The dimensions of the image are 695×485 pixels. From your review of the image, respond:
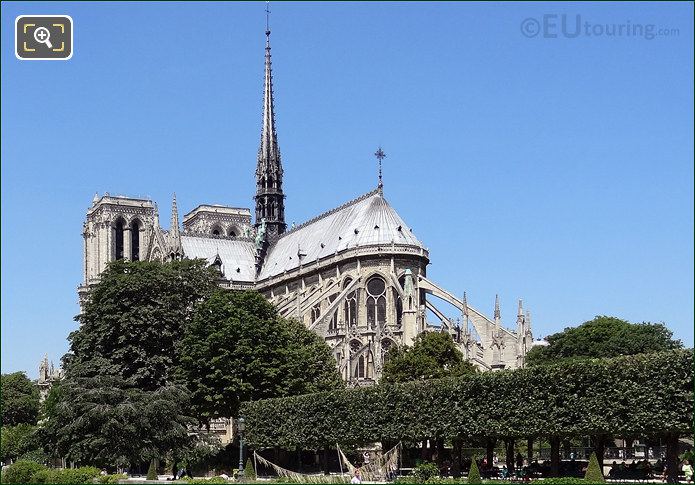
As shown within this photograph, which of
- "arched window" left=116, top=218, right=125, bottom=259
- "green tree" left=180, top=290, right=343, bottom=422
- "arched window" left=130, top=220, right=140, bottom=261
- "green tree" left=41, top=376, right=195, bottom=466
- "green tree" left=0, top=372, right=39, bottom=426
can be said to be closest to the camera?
"green tree" left=41, top=376, right=195, bottom=466

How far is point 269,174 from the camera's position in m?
144

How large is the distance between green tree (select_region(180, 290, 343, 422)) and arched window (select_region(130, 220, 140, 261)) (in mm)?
98504

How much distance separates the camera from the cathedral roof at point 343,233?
117 m

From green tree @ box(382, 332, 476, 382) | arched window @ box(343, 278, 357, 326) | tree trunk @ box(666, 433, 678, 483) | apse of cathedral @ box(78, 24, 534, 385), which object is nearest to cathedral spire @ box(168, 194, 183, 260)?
apse of cathedral @ box(78, 24, 534, 385)

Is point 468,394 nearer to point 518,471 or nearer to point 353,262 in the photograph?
point 518,471

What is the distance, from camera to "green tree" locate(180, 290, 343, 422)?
237ft

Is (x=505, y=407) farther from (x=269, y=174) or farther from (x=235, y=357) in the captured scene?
(x=269, y=174)

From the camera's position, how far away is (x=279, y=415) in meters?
67.3

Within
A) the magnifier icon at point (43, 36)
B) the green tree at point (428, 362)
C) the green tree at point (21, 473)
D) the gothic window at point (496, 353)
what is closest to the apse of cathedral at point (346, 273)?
the gothic window at point (496, 353)

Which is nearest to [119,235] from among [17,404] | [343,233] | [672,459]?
[17,404]

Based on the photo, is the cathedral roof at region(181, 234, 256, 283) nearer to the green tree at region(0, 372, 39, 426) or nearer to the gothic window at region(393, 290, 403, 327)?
the green tree at region(0, 372, 39, 426)

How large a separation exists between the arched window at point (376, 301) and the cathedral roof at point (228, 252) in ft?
98.7

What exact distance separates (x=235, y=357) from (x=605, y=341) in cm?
4241

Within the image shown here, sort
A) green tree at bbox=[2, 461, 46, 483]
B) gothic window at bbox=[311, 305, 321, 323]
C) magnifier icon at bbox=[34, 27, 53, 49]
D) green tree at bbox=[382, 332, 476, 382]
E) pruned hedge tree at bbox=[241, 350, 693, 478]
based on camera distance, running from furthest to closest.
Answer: gothic window at bbox=[311, 305, 321, 323] < green tree at bbox=[382, 332, 476, 382] < green tree at bbox=[2, 461, 46, 483] < pruned hedge tree at bbox=[241, 350, 693, 478] < magnifier icon at bbox=[34, 27, 53, 49]
